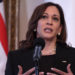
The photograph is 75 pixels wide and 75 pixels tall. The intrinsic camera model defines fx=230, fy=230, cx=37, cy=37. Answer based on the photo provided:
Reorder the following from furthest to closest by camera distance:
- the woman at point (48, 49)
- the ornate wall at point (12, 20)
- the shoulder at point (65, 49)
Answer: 1. the ornate wall at point (12, 20)
2. the shoulder at point (65, 49)
3. the woman at point (48, 49)

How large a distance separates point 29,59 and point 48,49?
0.51 feet

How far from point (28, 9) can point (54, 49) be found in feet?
4.11

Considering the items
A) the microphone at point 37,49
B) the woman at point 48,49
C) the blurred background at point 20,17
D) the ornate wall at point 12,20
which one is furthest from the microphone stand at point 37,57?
the ornate wall at point 12,20

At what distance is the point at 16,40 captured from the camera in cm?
275

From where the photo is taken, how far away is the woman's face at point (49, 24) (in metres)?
1.60

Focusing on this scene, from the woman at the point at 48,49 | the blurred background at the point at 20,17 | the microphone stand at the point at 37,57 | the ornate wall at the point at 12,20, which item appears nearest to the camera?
the microphone stand at the point at 37,57

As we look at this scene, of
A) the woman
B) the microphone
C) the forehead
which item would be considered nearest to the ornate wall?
the woman

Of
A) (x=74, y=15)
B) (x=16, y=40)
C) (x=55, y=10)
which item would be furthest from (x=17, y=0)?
(x=55, y=10)

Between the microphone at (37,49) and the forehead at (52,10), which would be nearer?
the microphone at (37,49)

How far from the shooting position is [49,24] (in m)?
1.60

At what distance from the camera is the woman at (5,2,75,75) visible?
5.23 ft

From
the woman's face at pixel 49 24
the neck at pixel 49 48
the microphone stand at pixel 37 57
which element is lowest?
the neck at pixel 49 48

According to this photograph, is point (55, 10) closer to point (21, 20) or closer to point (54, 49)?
point (54, 49)

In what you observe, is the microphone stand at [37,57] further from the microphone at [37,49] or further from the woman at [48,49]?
the woman at [48,49]
